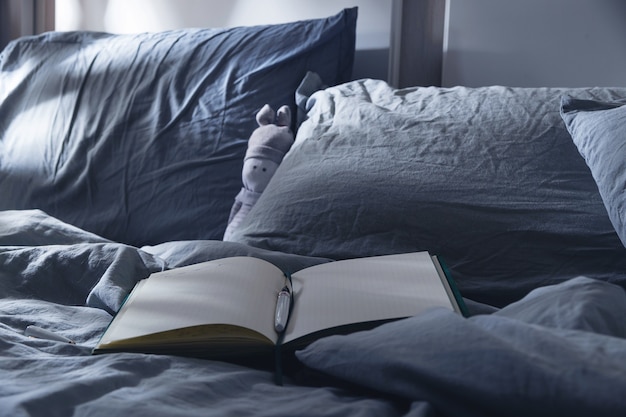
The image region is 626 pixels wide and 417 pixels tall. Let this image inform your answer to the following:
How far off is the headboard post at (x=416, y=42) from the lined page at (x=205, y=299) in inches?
38.2

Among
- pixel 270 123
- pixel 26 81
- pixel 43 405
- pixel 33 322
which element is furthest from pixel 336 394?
pixel 26 81

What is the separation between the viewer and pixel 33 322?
937 millimetres

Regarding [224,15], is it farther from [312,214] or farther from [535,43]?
[312,214]

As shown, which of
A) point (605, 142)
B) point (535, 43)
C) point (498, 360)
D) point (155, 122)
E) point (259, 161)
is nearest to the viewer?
point (498, 360)

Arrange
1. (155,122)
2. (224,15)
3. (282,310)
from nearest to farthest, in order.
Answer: (282,310), (155,122), (224,15)

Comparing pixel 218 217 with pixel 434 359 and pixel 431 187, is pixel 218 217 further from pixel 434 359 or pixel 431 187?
pixel 434 359

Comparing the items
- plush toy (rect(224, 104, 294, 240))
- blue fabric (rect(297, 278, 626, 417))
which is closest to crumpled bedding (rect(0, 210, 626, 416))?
blue fabric (rect(297, 278, 626, 417))

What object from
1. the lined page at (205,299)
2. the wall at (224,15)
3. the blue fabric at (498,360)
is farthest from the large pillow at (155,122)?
the blue fabric at (498,360)

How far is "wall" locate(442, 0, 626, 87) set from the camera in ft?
5.39

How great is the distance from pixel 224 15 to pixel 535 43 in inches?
34.9

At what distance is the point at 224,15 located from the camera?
7.02 ft

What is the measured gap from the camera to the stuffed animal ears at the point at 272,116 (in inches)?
64.3

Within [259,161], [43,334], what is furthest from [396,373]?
[259,161]

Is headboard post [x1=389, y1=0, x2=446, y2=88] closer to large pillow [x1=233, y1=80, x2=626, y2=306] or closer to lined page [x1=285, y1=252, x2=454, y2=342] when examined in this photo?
large pillow [x1=233, y1=80, x2=626, y2=306]
